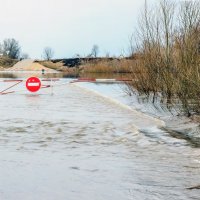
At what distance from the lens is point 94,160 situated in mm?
7523

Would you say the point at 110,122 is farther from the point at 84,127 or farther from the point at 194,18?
the point at 194,18

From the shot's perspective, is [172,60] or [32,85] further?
[32,85]

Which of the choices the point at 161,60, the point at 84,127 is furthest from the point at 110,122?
the point at 161,60

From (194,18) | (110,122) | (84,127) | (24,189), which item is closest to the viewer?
(24,189)

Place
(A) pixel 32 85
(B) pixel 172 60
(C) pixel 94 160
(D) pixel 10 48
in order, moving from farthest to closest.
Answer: (D) pixel 10 48 < (A) pixel 32 85 < (B) pixel 172 60 < (C) pixel 94 160

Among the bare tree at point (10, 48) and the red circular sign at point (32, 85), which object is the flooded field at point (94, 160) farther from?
the bare tree at point (10, 48)

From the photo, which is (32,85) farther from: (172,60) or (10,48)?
(10,48)

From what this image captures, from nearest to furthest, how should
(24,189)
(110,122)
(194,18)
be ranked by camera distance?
(24,189) < (110,122) < (194,18)

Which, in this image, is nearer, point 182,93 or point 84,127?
point 84,127

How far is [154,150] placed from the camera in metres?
8.43

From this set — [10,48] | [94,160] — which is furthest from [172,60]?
[10,48]

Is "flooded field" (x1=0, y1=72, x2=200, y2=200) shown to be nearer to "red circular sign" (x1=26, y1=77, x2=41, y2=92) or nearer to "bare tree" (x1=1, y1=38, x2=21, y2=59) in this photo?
"red circular sign" (x1=26, y1=77, x2=41, y2=92)

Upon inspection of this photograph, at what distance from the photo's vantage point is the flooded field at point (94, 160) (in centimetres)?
571

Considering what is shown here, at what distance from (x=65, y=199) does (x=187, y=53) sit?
332 inches
